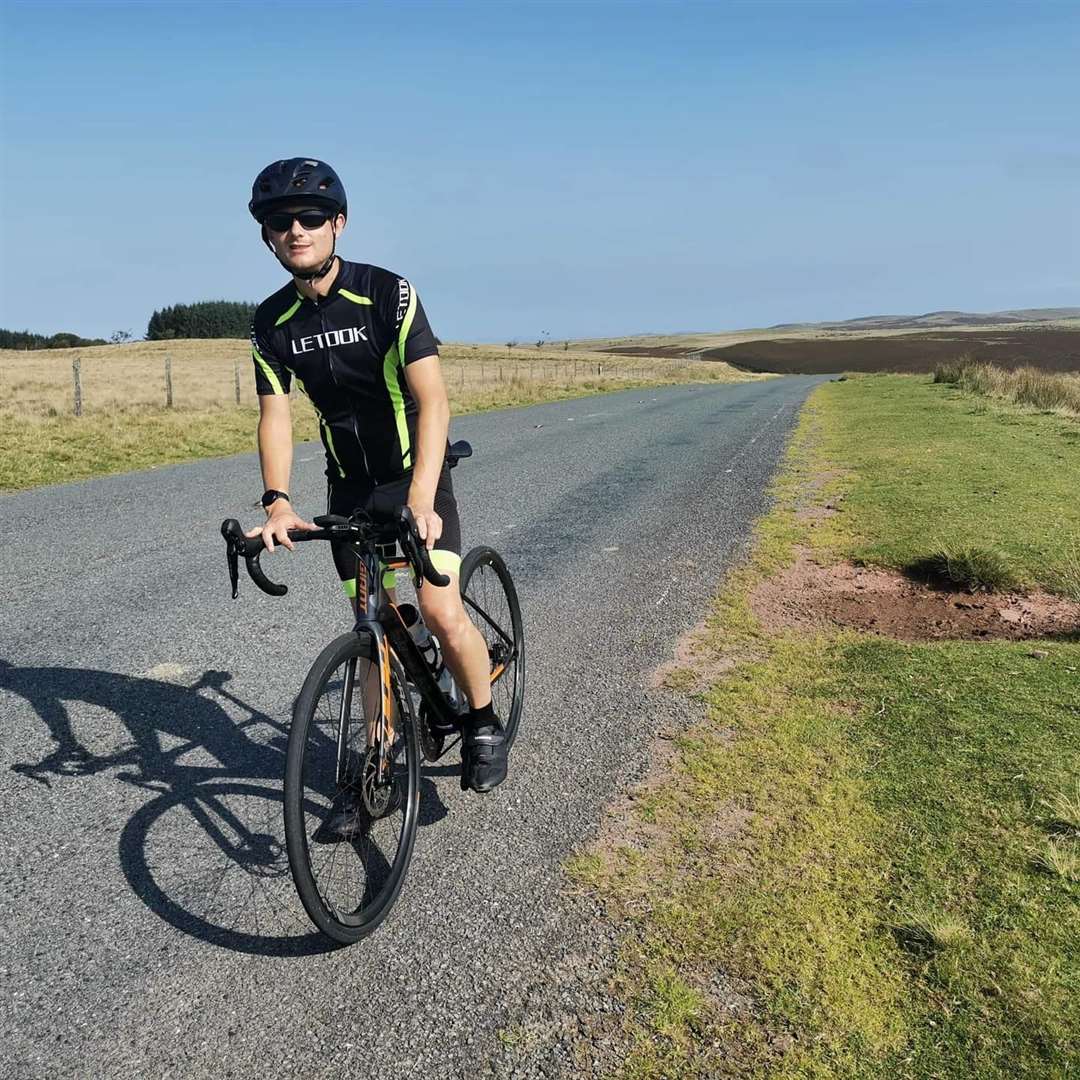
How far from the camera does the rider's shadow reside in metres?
2.95

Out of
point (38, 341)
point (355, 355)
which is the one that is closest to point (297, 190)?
point (355, 355)

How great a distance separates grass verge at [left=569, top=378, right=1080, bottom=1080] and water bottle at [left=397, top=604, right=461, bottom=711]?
85cm

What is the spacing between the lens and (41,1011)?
2.53 m

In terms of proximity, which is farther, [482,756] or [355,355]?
[482,756]

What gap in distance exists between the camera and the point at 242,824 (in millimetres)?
3463

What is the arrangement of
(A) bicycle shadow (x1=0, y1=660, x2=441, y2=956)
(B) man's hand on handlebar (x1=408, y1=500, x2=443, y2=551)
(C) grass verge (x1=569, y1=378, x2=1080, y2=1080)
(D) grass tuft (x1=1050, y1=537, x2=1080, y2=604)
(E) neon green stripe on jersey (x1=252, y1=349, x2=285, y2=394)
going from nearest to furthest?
1. (C) grass verge (x1=569, y1=378, x2=1080, y2=1080)
2. (B) man's hand on handlebar (x1=408, y1=500, x2=443, y2=551)
3. (A) bicycle shadow (x1=0, y1=660, x2=441, y2=956)
4. (E) neon green stripe on jersey (x1=252, y1=349, x2=285, y2=394)
5. (D) grass tuft (x1=1050, y1=537, x2=1080, y2=604)

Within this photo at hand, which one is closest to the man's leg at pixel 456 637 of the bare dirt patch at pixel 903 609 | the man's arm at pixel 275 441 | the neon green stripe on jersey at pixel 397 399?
the neon green stripe on jersey at pixel 397 399

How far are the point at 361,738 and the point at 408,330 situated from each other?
139 cm

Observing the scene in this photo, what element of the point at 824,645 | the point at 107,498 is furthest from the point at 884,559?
the point at 107,498

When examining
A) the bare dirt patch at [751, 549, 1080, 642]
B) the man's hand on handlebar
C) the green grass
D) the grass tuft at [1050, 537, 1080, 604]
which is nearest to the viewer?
the man's hand on handlebar

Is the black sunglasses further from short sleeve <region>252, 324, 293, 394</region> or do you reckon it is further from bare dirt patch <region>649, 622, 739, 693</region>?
bare dirt patch <region>649, 622, 739, 693</region>

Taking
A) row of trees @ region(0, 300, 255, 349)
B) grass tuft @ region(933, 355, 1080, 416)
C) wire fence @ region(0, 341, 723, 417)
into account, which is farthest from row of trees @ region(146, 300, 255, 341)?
grass tuft @ region(933, 355, 1080, 416)

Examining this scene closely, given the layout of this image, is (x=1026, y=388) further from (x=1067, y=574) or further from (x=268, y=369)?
(x=268, y=369)

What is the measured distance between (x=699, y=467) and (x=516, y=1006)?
37.3ft
